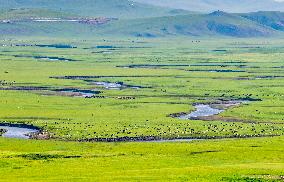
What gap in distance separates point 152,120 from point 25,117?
38.9 ft

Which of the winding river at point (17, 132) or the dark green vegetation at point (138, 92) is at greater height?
the winding river at point (17, 132)

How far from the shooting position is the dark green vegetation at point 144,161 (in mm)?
48219

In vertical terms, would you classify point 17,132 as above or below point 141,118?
above

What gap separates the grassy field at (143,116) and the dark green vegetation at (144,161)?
62 mm

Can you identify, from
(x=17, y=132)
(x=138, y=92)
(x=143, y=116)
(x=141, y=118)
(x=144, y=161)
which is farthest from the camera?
(x=138, y=92)

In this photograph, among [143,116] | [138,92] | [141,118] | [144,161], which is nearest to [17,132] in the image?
[141,118]

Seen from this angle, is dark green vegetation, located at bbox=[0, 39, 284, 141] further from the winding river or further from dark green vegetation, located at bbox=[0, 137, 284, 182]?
dark green vegetation, located at bbox=[0, 137, 284, 182]

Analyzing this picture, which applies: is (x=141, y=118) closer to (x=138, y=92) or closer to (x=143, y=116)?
(x=143, y=116)

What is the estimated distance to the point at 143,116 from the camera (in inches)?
3312

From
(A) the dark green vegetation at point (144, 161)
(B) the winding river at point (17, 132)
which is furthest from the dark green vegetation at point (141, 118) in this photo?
(B) the winding river at point (17, 132)

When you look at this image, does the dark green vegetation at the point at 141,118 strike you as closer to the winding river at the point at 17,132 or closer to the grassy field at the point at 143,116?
the grassy field at the point at 143,116

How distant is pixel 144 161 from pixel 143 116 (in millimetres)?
29347

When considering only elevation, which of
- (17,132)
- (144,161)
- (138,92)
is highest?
(144,161)

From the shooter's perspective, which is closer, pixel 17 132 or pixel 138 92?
pixel 17 132
